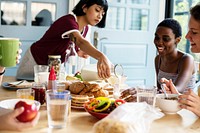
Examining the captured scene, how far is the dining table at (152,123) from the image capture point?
3.29 ft

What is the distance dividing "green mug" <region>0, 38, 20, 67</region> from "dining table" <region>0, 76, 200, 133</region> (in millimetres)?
233

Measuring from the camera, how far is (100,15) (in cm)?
215

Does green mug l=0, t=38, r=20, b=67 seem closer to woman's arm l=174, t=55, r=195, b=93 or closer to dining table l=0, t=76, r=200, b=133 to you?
dining table l=0, t=76, r=200, b=133

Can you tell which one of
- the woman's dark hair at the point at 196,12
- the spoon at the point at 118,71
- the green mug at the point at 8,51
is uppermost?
the woman's dark hair at the point at 196,12

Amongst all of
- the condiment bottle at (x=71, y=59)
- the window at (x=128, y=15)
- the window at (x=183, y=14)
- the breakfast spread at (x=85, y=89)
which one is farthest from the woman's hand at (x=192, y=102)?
the window at (x=183, y=14)

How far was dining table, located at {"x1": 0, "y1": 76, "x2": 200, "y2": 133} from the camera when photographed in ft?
3.29

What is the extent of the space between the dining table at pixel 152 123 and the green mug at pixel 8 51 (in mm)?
233

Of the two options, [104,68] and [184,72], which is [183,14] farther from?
[104,68]

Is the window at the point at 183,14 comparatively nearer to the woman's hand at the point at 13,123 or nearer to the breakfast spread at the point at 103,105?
the breakfast spread at the point at 103,105

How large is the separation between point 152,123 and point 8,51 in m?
0.62

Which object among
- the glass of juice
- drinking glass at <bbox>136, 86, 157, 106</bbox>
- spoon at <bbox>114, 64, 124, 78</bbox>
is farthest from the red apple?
spoon at <bbox>114, 64, 124, 78</bbox>

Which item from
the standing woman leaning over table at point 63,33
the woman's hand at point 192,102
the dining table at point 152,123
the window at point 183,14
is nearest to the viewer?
the dining table at point 152,123

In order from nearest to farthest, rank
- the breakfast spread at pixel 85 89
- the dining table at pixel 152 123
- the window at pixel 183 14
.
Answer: the dining table at pixel 152 123, the breakfast spread at pixel 85 89, the window at pixel 183 14

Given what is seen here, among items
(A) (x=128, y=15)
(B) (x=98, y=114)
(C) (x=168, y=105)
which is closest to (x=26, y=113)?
(B) (x=98, y=114)
